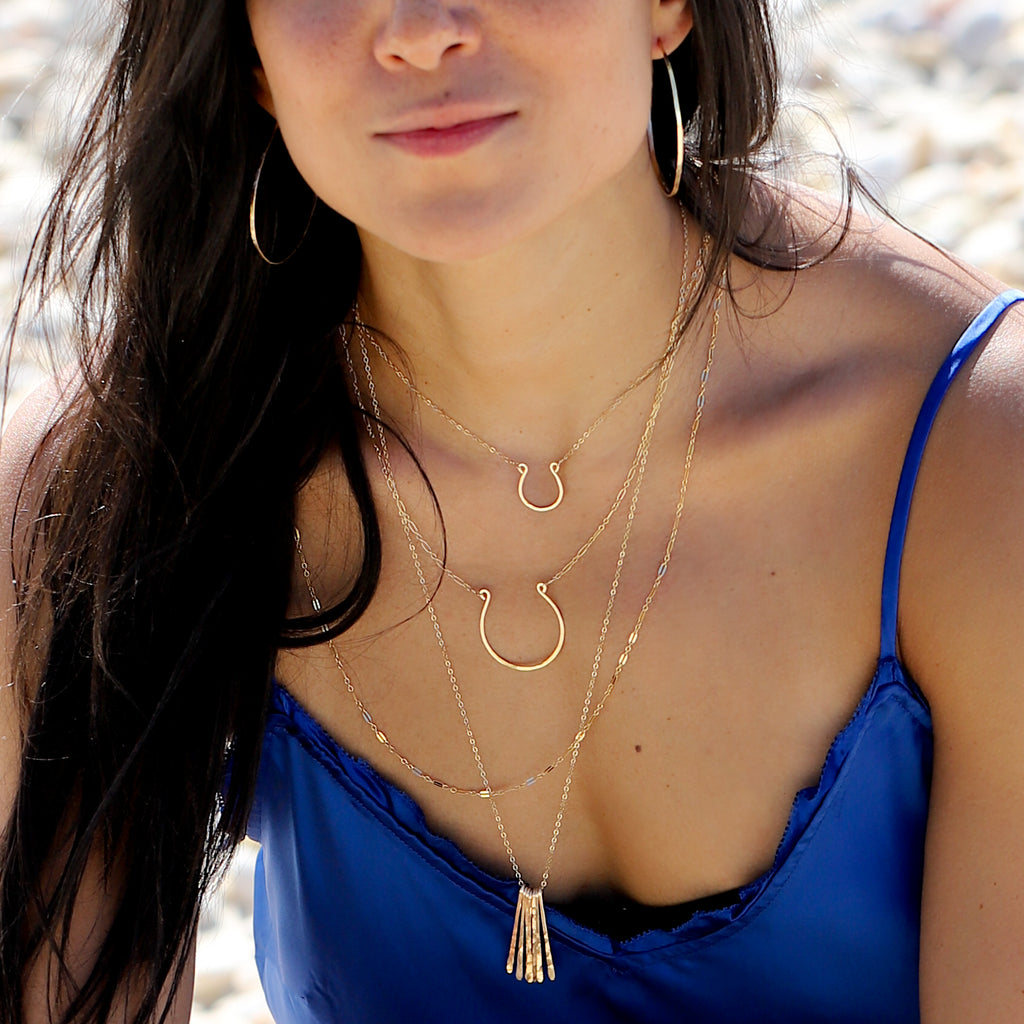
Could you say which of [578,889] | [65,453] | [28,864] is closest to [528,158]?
[65,453]

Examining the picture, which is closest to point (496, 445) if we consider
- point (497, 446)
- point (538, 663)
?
point (497, 446)

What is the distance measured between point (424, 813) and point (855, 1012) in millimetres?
565

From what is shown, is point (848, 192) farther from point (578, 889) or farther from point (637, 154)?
point (578, 889)

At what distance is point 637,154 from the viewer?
173cm

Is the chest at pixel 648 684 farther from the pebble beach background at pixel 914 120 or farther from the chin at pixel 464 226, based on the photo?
the pebble beach background at pixel 914 120

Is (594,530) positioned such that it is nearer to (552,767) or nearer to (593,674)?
(593,674)

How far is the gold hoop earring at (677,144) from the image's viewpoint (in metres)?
1.74

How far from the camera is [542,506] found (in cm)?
189

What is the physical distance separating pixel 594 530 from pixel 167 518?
499 mm

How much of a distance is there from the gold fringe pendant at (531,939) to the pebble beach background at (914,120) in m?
2.19

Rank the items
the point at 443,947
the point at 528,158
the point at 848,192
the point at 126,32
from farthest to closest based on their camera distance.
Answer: the point at 443,947
the point at 848,192
the point at 126,32
the point at 528,158

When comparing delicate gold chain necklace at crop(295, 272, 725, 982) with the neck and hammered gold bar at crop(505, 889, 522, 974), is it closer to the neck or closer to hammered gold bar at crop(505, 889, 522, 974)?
hammered gold bar at crop(505, 889, 522, 974)

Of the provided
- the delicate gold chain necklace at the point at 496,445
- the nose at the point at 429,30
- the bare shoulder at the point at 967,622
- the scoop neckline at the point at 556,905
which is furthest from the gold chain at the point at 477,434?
the nose at the point at 429,30

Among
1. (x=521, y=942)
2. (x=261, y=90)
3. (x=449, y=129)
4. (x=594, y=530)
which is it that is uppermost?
(x=261, y=90)
